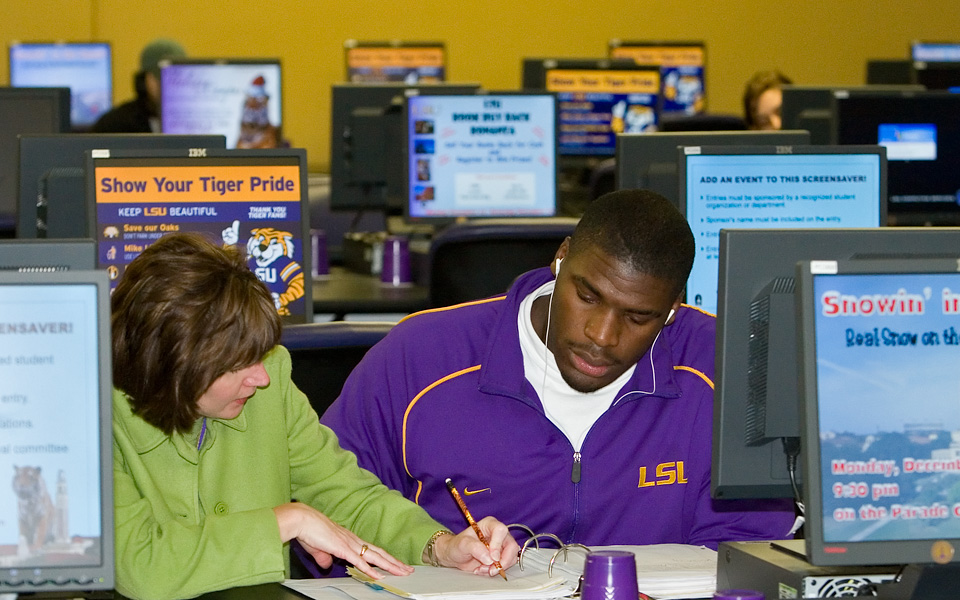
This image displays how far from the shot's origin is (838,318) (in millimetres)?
1398

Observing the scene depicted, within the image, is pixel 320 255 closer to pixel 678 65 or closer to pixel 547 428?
pixel 547 428

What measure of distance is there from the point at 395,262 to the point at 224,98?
226cm

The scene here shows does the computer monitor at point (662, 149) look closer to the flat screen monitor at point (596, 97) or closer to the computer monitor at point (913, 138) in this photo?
the computer monitor at point (913, 138)

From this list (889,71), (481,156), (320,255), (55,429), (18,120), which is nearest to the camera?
(55,429)

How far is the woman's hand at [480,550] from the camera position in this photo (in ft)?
5.60

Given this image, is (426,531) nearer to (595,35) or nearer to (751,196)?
(751,196)

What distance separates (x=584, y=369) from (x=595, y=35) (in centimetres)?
868

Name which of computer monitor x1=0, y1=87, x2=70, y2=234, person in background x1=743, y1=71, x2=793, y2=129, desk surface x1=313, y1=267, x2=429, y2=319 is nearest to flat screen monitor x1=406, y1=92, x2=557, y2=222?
desk surface x1=313, y1=267, x2=429, y2=319

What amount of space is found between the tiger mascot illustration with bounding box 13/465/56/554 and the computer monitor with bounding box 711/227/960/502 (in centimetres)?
75

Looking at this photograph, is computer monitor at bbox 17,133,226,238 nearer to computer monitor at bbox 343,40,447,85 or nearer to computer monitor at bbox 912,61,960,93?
computer monitor at bbox 912,61,960,93

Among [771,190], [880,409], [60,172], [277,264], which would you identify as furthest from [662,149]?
[880,409]

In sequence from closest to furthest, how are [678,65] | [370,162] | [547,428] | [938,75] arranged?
[547,428], [370,162], [938,75], [678,65]

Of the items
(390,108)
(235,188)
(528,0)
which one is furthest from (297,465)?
(528,0)

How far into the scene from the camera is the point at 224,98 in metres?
6.34
